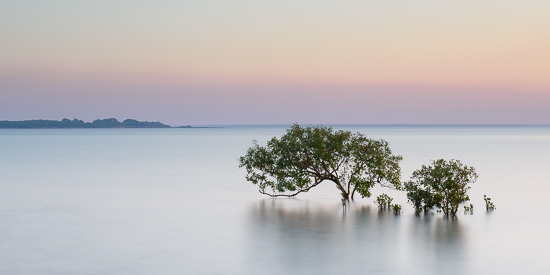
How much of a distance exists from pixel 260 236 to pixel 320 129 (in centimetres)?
1028

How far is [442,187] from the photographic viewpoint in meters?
29.8

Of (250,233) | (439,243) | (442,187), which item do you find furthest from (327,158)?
(439,243)

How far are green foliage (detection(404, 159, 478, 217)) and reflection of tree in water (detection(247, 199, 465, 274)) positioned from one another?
3.66 ft

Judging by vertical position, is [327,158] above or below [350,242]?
above

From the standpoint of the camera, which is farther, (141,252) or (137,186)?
(137,186)

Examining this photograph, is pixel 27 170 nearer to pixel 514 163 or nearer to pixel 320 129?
pixel 320 129

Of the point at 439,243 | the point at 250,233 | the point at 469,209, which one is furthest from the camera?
the point at 469,209

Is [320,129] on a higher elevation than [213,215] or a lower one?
higher

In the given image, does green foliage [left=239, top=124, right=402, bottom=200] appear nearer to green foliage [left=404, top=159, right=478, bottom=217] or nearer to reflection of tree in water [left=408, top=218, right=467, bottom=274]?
green foliage [left=404, top=159, right=478, bottom=217]

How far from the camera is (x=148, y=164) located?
70.7m

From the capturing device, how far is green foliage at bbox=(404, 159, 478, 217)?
29.5 meters

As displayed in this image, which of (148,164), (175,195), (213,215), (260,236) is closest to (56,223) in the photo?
(213,215)

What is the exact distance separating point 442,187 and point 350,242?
25.2ft

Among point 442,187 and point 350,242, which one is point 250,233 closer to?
point 350,242
